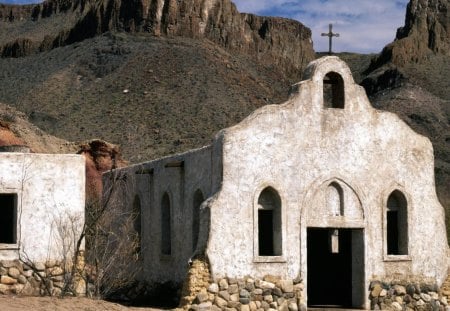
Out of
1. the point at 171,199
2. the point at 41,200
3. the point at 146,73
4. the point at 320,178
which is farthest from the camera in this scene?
the point at 146,73

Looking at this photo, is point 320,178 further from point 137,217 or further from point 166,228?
point 137,217

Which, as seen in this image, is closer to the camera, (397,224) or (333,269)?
(397,224)

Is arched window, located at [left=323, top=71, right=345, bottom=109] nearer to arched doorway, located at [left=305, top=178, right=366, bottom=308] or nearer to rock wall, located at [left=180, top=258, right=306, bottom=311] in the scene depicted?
arched doorway, located at [left=305, top=178, right=366, bottom=308]

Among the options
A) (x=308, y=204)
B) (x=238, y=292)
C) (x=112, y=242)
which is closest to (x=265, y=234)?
(x=308, y=204)

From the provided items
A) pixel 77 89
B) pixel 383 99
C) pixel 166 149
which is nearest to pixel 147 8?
pixel 77 89

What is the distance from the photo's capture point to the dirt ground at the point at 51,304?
17344mm

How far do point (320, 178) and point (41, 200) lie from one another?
6300 mm

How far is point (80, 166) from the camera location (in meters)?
21.7

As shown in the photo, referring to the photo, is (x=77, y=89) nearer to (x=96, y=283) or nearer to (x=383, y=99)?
(x=383, y=99)

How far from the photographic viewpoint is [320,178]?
20.3 metres

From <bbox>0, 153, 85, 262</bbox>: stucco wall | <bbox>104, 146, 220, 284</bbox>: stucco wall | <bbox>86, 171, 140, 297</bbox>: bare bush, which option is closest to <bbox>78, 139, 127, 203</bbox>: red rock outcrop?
<bbox>86, 171, 140, 297</bbox>: bare bush

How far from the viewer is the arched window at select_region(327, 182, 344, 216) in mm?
20469

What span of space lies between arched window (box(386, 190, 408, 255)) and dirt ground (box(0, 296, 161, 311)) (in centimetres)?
641

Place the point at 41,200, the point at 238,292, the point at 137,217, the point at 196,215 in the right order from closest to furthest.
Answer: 1. the point at 238,292
2. the point at 41,200
3. the point at 196,215
4. the point at 137,217
